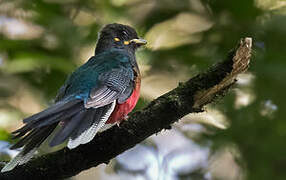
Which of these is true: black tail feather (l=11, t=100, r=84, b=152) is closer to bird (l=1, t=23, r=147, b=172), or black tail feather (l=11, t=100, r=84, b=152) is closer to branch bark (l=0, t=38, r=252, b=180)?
bird (l=1, t=23, r=147, b=172)

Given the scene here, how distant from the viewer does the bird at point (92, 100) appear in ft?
13.7

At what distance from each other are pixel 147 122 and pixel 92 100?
67cm

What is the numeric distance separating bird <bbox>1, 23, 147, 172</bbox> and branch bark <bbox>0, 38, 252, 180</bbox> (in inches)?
4.1

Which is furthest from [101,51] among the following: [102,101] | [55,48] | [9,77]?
[102,101]

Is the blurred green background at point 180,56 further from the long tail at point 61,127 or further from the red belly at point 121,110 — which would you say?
the long tail at point 61,127

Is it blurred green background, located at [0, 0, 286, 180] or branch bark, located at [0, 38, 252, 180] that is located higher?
blurred green background, located at [0, 0, 286, 180]

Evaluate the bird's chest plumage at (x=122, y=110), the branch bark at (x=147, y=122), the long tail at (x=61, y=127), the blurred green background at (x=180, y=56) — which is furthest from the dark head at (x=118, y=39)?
the branch bark at (x=147, y=122)

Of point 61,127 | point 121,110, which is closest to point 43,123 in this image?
point 61,127

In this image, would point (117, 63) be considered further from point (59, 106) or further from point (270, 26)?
point (270, 26)

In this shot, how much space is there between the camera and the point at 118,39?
6.20m

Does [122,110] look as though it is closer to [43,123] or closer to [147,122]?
[147,122]

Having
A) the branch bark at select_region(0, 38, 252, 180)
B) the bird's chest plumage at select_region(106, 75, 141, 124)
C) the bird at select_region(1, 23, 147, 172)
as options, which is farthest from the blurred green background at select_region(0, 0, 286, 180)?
the branch bark at select_region(0, 38, 252, 180)

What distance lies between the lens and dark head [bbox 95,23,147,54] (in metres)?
6.11

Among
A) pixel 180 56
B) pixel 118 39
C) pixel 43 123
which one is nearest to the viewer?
pixel 43 123
